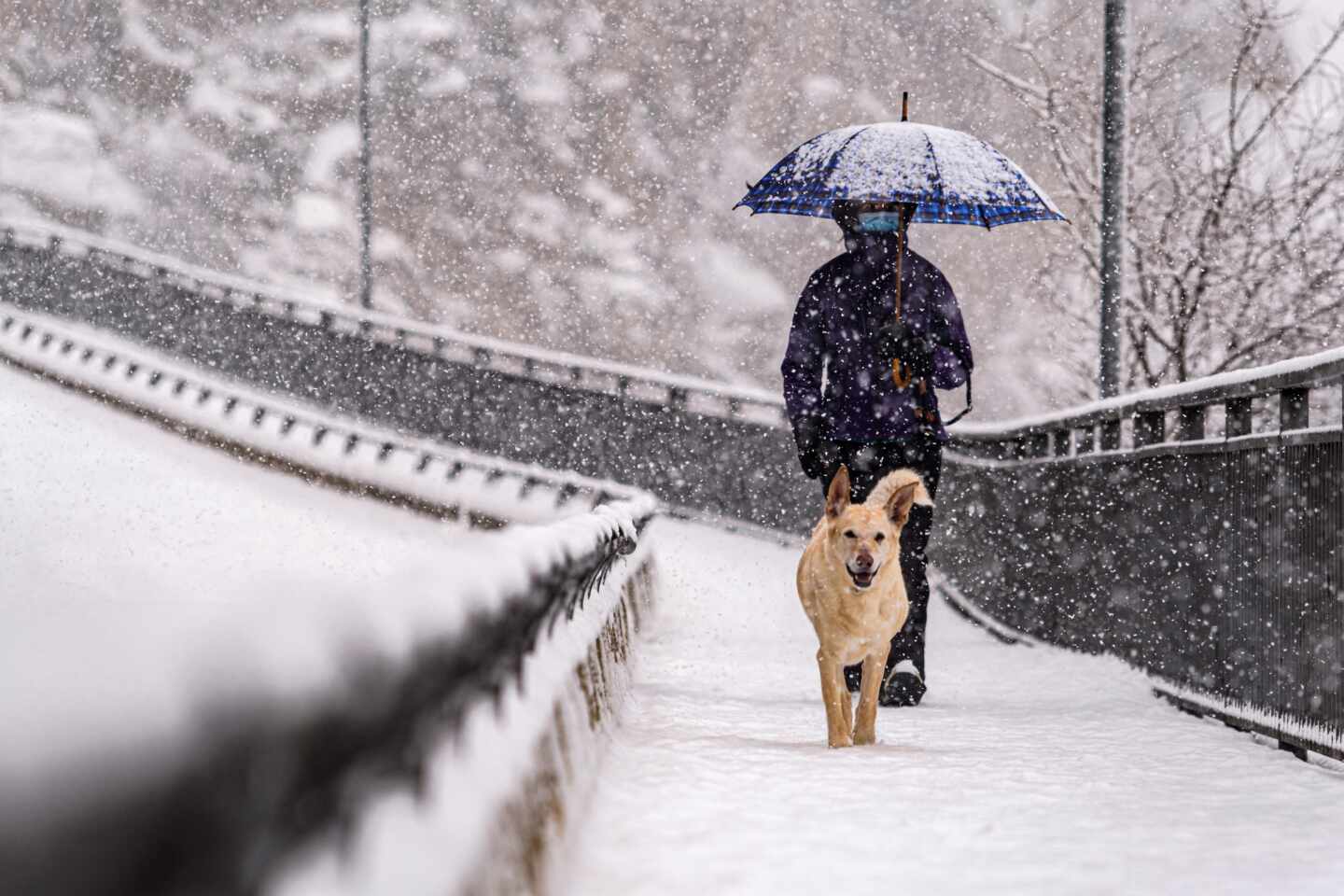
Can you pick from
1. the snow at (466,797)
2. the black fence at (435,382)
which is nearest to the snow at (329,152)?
the black fence at (435,382)

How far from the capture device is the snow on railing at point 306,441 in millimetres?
19453

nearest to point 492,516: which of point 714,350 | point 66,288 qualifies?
point 66,288

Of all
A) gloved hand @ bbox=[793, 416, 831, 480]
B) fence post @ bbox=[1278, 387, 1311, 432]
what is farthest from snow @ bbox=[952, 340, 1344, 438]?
gloved hand @ bbox=[793, 416, 831, 480]

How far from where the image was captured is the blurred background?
62844 mm

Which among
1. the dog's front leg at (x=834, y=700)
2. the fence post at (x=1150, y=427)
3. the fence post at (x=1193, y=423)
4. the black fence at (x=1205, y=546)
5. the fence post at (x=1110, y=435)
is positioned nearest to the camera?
the black fence at (x=1205, y=546)

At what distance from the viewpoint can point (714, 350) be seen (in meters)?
63.4

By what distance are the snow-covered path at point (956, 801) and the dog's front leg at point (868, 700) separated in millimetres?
91

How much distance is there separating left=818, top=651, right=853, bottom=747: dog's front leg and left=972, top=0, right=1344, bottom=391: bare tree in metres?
13.7

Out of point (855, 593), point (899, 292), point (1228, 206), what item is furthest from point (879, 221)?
point (1228, 206)

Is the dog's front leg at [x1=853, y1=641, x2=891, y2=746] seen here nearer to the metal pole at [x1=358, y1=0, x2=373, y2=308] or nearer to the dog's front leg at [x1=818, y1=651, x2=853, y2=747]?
the dog's front leg at [x1=818, y1=651, x2=853, y2=747]

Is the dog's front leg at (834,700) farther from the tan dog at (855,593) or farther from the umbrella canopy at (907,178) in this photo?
the umbrella canopy at (907,178)

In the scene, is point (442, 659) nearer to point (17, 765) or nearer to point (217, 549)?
point (17, 765)

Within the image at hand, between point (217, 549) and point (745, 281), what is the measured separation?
47921mm

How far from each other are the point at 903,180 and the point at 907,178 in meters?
0.02
